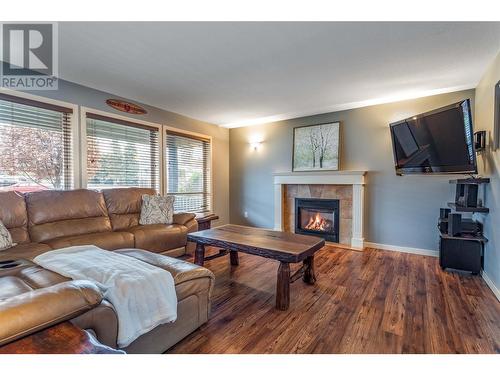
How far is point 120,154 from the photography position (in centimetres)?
374

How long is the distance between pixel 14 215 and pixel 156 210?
1.43 m

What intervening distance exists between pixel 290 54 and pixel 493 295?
116 inches

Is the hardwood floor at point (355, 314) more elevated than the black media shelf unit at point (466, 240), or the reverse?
the black media shelf unit at point (466, 240)

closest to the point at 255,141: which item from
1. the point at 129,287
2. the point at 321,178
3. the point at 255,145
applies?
the point at 255,145

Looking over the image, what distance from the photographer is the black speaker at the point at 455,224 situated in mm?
2852

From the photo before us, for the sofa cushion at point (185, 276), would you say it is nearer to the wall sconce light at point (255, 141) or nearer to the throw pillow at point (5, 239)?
the throw pillow at point (5, 239)

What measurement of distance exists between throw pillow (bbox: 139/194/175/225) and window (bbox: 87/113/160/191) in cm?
57

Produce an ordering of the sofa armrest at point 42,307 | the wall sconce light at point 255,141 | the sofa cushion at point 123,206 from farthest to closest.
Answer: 1. the wall sconce light at point 255,141
2. the sofa cushion at point 123,206
3. the sofa armrest at point 42,307

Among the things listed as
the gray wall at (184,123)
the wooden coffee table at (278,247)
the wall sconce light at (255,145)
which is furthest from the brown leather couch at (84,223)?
the wall sconce light at (255,145)

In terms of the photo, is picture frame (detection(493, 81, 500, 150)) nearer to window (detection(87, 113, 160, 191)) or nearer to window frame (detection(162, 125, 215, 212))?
window frame (detection(162, 125, 215, 212))

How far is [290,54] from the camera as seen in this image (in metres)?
2.38

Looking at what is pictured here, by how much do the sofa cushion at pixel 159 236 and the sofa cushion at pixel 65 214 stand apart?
0.43 meters
